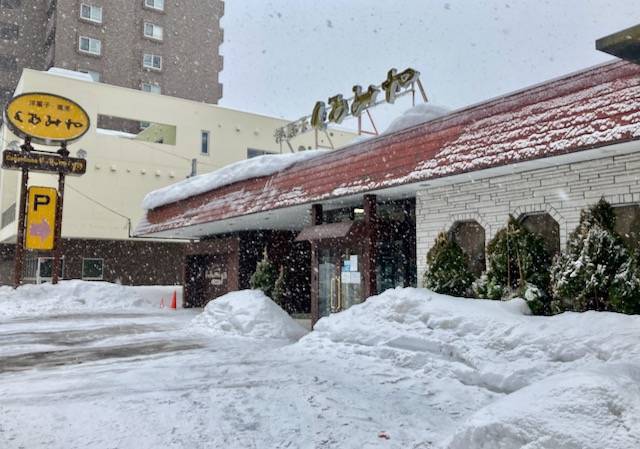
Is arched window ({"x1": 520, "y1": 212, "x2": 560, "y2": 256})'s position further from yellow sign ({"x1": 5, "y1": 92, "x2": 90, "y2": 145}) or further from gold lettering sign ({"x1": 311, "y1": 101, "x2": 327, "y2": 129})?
yellow sign ({"x1": 5, "y1": 92, "x2": 90, "y2": 145})

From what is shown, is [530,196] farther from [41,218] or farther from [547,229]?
[41,218]

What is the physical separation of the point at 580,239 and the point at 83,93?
28.7 metres

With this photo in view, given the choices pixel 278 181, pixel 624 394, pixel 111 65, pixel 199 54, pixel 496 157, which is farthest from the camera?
pixel 199 54

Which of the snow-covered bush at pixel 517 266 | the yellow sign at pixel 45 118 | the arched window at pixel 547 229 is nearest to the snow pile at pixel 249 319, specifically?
the snow-covered bush at pixel 517 266

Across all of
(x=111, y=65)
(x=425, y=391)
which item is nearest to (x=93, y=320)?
(x=425, y=391)

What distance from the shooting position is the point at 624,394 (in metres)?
3.78

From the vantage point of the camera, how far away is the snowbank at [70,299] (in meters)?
20.0

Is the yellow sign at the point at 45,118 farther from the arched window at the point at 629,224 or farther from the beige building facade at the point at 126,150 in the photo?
the arched window at the point at 629,224

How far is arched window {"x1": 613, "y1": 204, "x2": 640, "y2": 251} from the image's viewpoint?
309 inches

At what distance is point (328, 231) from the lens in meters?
12.5

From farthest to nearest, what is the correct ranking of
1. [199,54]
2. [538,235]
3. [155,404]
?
[199,54] < [538,235] < [155,404]

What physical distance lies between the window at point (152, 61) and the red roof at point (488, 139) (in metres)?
32.5

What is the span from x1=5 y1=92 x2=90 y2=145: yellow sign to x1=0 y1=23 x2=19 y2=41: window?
80.8 feet

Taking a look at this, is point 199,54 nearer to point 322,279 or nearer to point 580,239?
point 322,279
